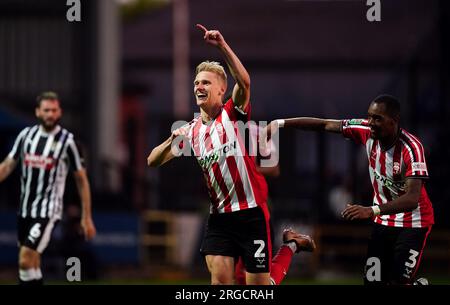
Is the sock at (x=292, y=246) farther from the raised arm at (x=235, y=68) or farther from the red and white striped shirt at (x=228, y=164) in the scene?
the raised arm at (x=235, y=68)

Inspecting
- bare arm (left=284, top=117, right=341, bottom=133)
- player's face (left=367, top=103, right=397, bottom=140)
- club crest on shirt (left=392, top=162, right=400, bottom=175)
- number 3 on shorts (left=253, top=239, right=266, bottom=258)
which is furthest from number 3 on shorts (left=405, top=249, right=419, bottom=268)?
number 3 on shorts (left=253, top=239, right=266, bottom=258)

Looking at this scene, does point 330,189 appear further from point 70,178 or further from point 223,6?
point 223,6

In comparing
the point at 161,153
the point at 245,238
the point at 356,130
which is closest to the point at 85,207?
the point at 161,153

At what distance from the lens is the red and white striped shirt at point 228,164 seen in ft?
32.2

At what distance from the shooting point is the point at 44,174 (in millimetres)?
12383

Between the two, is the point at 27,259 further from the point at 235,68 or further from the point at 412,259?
the point at 412,259

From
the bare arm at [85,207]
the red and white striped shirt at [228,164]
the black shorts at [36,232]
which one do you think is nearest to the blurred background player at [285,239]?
the red and white striped shirt at [228,164]

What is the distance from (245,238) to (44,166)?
10.9ft

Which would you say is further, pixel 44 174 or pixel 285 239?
pixel 44 174

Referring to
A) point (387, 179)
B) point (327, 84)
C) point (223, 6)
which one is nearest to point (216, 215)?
point (387, 179)

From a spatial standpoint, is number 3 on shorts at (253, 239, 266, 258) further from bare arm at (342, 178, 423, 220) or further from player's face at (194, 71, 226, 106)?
player's face at (194, 71, 226, 106)

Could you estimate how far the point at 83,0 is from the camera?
24.6 metres

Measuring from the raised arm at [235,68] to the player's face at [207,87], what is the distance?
0.16 meters

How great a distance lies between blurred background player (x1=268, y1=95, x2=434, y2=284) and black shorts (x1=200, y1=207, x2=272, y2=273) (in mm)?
857
